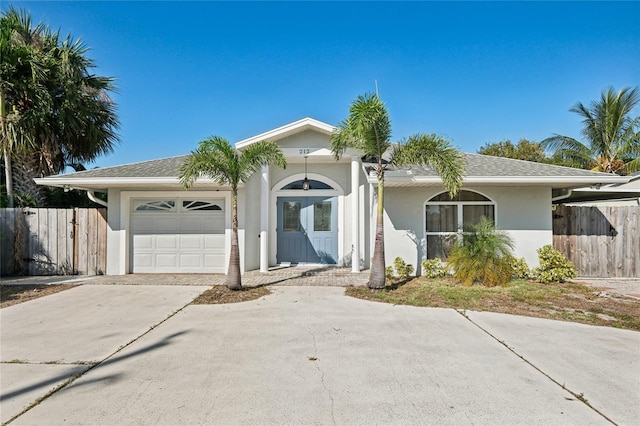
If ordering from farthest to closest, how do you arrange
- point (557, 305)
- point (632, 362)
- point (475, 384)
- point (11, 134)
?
point (11, 134), point (557, 305), point (632, 362), point (475, 384)

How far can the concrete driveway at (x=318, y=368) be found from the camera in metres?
2.84

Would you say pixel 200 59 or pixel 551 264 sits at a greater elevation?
pixel 200 59

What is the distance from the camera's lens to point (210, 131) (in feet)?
23.9

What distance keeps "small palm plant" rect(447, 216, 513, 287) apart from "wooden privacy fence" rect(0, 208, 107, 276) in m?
10.0

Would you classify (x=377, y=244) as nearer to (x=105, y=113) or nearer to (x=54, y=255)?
(x=54, y=255)

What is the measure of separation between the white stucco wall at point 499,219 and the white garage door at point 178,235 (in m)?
5.08

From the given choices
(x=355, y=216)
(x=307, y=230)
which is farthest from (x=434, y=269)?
(x=307, y=230)

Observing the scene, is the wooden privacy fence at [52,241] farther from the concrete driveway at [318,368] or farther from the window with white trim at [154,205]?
the concrete driveway at [318,368]

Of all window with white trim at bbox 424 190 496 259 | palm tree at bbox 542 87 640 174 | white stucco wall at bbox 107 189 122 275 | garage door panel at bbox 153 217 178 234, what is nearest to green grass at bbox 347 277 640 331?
window with white trim at bbox 424 190 496 259

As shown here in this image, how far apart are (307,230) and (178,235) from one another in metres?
3.99

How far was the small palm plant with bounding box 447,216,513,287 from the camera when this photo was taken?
25.3ft

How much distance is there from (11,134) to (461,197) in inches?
548

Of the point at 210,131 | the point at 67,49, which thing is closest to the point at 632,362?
the point at 210,131

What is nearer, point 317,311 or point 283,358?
point 283,358
